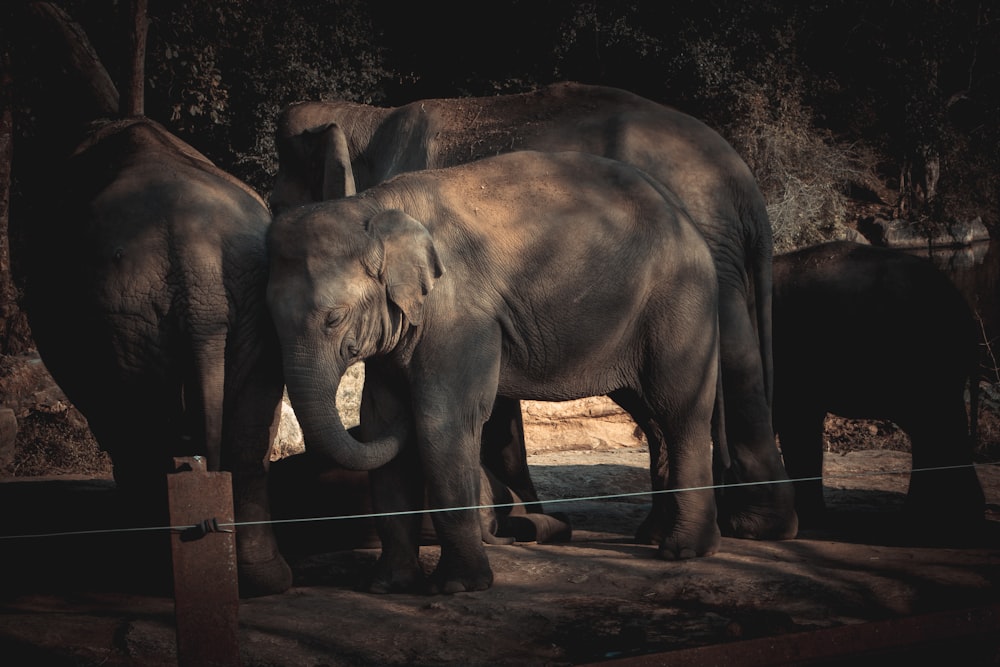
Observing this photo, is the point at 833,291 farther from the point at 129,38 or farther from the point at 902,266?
the point at 129,38

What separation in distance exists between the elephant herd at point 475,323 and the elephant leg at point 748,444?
12 millimetres

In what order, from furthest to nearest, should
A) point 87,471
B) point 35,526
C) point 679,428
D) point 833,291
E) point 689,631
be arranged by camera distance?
point 87,471, point 833,291, point 35,526, point 679,428, point 689,631

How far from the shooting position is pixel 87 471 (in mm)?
9477

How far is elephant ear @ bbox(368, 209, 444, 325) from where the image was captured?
5.11m

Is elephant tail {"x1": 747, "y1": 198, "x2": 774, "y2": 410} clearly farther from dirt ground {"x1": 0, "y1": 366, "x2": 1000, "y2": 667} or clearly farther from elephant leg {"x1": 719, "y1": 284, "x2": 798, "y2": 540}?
dirt ground {"x1": 0, "y1": 366, "x2": 1000, "y2": 667}

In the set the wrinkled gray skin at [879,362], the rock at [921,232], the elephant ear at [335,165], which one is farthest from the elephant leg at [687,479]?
the rock at [921,232]

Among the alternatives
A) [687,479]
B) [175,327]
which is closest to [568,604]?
[687,479]

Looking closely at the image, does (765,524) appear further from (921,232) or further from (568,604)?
(921,232)

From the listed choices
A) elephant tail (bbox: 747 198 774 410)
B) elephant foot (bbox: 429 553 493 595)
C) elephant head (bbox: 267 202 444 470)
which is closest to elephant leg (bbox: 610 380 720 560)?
elephant tail (bbox: 747 198 774 410)

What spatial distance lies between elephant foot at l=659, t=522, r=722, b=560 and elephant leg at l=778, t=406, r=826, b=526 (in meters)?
1.32

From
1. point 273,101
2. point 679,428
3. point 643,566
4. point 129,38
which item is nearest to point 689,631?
point 643,566

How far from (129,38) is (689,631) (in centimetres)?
770

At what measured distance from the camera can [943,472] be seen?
659cm

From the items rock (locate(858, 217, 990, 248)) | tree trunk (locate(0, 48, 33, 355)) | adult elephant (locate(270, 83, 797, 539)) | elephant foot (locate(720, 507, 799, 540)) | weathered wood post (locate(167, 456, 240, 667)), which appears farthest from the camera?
rock (locate(858, 217, 990, 248))
